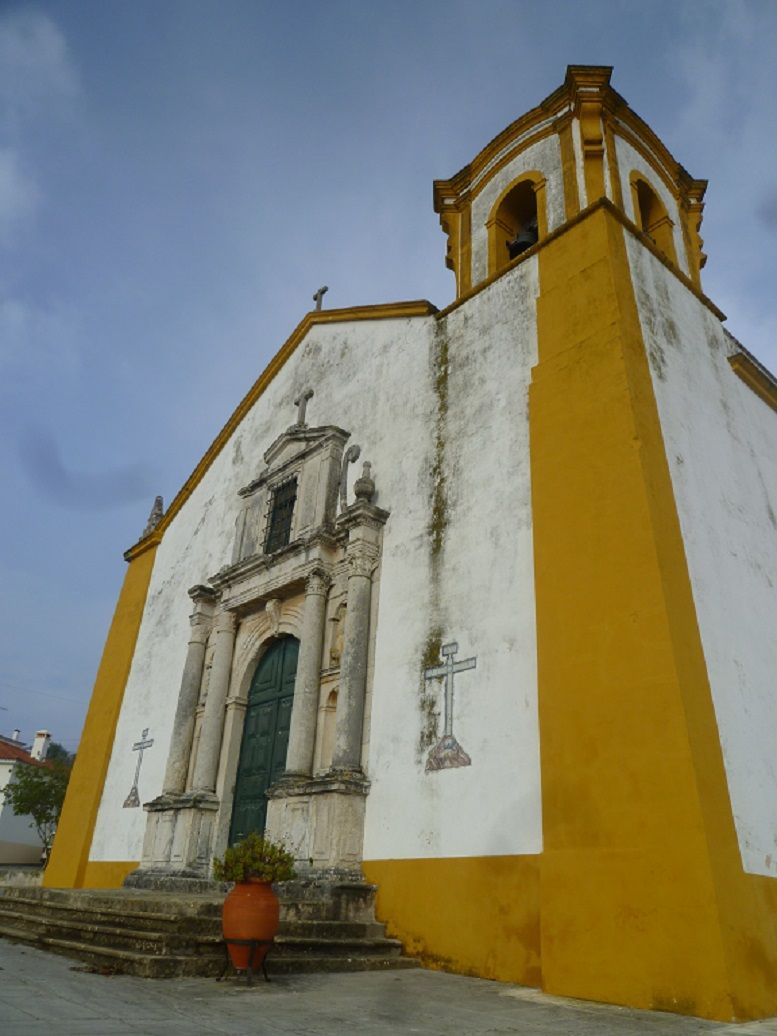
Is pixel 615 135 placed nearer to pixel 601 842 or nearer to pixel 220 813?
pixel 601 842

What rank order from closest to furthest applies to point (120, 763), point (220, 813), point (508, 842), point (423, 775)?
point (508, 842)
point (423, 775)
point (220, 813)
point (120, 763)

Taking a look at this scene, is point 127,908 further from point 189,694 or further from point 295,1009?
point 189,694

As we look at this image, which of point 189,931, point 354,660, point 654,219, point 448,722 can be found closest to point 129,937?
point 189,931

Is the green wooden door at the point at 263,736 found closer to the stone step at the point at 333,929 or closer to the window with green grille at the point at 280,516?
the window with green grille at the point at 280,516

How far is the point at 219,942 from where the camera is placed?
534 cm

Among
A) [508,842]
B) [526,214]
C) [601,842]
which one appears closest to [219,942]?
[508,842]

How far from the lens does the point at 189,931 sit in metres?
5.43

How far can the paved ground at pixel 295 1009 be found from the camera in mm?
3480

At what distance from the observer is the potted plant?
491cm

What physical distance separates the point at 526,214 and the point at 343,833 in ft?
27.0

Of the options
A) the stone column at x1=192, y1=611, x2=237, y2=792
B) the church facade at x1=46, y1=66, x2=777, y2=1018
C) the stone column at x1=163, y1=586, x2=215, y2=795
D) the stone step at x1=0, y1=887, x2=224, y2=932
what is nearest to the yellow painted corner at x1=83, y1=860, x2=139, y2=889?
the church facade at x1=46, y1=66, x2=777, y2=1018

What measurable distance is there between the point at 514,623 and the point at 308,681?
9.02ft

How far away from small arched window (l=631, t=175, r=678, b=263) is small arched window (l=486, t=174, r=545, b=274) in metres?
1.35

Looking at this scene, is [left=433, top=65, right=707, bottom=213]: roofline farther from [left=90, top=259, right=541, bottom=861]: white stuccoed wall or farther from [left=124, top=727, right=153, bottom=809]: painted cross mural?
[left=124, top=727, right=153, bottom=809]: painted cross mural
